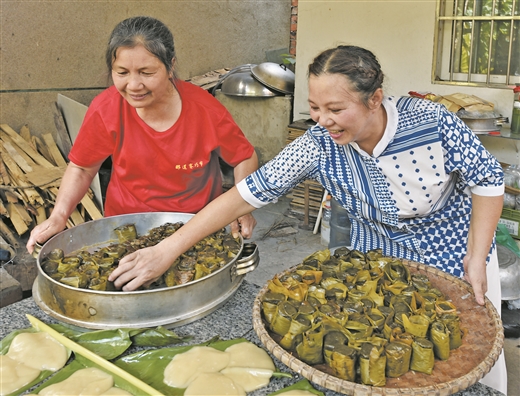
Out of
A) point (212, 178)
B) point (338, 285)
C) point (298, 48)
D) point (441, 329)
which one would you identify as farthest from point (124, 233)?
point (298, 48)

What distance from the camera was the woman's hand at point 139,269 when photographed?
1730mm

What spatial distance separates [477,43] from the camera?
4875 millimetres

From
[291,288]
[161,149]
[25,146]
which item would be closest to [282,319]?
[291,288]

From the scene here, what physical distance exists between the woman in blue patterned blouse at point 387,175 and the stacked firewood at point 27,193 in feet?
9.72

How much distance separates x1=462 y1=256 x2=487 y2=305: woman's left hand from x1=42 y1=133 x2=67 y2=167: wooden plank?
4219mm

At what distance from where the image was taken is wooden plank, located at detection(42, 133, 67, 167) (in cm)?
520

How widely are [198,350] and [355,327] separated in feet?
1.61

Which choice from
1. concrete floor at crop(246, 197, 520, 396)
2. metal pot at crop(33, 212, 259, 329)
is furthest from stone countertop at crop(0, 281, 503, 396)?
concrete floor at crop(246, 197, 520, 396)

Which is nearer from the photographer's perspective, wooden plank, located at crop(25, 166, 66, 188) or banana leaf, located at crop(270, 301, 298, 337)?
banana leaf, located at crop(270, 301, 298, 337)

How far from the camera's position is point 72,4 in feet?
19.2

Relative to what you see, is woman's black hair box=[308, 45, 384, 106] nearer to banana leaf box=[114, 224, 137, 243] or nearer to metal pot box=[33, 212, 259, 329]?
metal pot box=[33, 212, 259, 329]

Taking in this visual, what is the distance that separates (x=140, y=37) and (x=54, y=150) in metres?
3.71

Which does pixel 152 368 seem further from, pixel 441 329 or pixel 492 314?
pixel 492 314

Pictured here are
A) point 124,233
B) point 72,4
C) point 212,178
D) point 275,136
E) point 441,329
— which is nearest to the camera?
point 441,329
